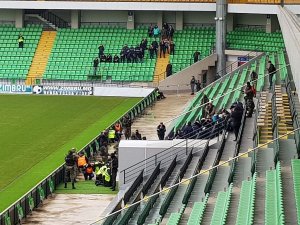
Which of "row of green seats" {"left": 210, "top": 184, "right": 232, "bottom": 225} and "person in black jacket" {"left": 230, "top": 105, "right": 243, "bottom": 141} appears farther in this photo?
"person in black jacket" {"left": 230, "top": 105, "right": 243, "bottom": 141}

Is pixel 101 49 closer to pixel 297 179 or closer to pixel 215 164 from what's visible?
pixel 215 164

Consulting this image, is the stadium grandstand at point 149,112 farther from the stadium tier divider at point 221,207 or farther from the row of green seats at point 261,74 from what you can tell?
the row of green seats at point 261,74

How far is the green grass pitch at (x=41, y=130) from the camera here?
2958 cm

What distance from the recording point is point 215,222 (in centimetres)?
1739

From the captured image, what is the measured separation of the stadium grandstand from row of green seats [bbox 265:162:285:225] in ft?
0.21

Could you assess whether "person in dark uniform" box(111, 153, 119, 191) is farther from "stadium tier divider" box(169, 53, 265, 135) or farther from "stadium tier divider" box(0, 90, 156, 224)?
"stadium tier divider" box(169, 53, 265, 135)

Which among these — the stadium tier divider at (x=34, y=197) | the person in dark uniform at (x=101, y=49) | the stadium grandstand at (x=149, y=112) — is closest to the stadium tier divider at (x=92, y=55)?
the stadium grandstand at (x=149, y=112)

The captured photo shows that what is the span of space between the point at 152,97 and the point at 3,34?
13395 millimetres

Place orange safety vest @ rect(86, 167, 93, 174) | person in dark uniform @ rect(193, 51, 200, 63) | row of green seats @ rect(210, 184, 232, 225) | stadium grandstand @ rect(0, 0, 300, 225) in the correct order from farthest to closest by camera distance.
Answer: person in dark uniform @ rect(193, 51, 200, 63) < orange safety vest @ rect(86, 167, 93, 174) < stadium grandstand @ rect(0, 0, 300, 225) < row of green seats @ rect(210, 184, 232, 225)

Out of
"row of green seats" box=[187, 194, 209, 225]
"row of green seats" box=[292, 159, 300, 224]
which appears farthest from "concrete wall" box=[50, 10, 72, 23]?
"row of green seats" box=[292, 159, 300, 224]

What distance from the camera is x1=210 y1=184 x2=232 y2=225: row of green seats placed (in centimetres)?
1742

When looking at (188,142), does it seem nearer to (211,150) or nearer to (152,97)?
(211,150)

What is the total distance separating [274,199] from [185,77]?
3301 centimetres

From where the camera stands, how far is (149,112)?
143 feet
